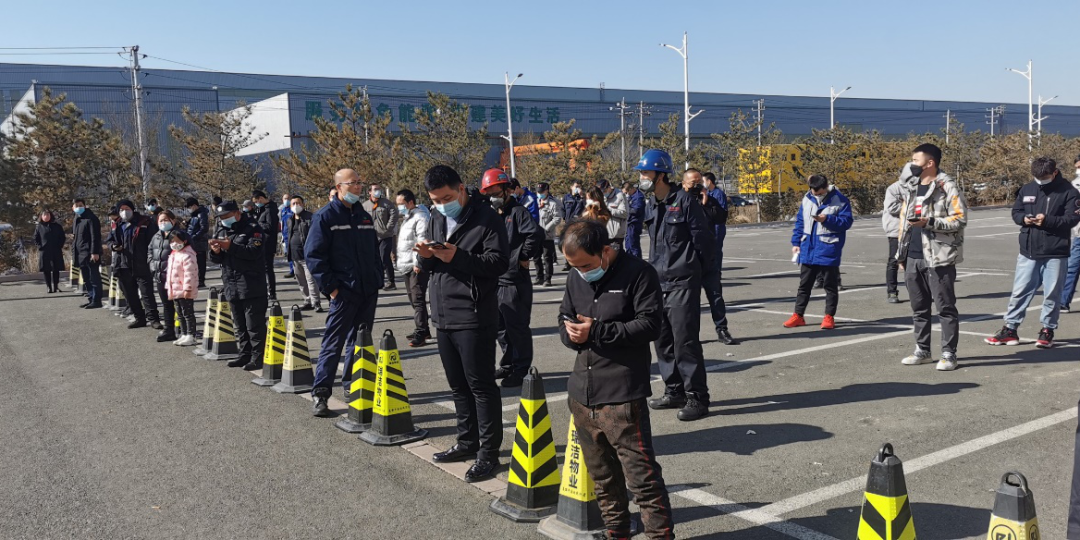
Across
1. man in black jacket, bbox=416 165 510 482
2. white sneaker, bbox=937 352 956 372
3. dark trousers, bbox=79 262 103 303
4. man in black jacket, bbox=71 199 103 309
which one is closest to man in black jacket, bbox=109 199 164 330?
man in black jacket, bbox=71 199 103 309

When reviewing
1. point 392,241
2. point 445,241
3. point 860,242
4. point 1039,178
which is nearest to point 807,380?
point 1039,178

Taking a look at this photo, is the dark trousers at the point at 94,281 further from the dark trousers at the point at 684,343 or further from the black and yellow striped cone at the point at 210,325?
the dark trousers at the point at 684,343

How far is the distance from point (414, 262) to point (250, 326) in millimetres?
2025

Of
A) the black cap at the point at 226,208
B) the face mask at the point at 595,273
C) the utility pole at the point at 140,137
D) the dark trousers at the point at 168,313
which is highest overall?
the utility pole at the point at 140,137

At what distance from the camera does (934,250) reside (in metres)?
7.44

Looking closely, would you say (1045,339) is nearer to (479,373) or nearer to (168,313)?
(479,373)

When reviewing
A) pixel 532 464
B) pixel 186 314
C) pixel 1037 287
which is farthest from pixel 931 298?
pixel 186 314

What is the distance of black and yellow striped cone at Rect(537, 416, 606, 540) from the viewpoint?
13.6ft

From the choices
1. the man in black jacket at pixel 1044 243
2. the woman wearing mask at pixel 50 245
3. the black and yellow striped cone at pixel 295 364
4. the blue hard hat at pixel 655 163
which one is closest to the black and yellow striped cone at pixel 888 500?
the blue hard hat at pixel 655 163

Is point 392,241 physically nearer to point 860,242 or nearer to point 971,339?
point 971,339

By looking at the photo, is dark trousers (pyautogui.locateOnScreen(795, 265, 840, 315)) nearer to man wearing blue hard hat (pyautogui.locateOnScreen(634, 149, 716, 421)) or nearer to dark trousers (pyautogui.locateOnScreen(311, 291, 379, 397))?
man wearing blue hard hat (pyautogui.locateOnScreen(634, 149, 716, 421))

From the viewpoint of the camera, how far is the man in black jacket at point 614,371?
11.8ft

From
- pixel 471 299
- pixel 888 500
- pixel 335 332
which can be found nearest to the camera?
pixel 888 500

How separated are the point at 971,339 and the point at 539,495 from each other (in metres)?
6.57
